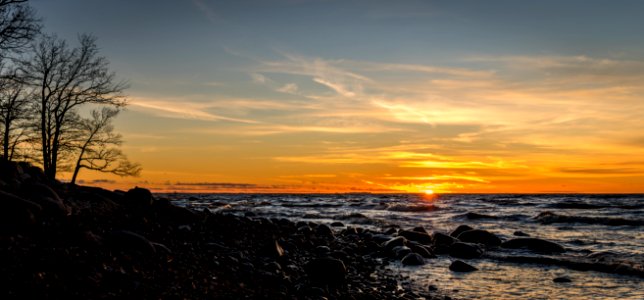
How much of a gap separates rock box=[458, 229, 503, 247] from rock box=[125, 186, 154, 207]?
1368cm

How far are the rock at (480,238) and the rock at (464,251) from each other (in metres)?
2.92

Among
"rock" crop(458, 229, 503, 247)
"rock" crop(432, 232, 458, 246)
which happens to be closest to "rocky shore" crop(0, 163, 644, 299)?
"rock" crop(458, 229, 503, 247)

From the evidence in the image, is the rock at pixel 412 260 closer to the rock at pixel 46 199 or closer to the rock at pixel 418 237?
the rock at pixel 418 237

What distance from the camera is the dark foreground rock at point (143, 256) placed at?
6.33m

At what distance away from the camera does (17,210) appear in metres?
8.17

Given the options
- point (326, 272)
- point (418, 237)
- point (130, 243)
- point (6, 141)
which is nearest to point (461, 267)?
point (326, 272)

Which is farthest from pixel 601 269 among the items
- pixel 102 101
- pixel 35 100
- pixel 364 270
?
pixel 35 100

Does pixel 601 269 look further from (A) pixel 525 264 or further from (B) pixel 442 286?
(B) pixel 442 286

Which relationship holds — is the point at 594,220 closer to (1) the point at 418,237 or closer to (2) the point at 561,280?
(1) the point at 418,237

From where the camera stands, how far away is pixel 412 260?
598 inches

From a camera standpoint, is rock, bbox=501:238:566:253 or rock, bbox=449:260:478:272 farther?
rock, bbox=501:238:566:253

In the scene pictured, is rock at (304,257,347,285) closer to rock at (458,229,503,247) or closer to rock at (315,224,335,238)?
rock at (315,224,335,238)

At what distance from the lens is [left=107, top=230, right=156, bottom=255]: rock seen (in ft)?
28.1

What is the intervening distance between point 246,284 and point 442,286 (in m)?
5.46
